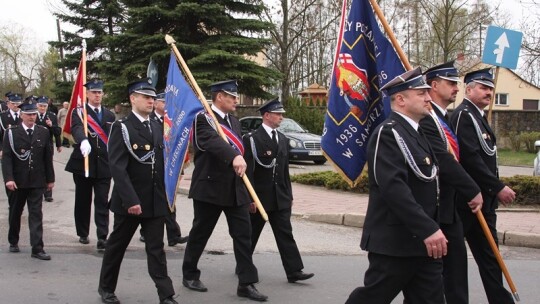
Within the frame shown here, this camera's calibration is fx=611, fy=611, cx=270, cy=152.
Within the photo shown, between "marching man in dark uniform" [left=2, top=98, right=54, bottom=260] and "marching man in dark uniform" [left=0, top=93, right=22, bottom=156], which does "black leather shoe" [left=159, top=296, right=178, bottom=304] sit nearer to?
"marching man in dark uniform" [left=2, top=98, right=54, bottom=260]

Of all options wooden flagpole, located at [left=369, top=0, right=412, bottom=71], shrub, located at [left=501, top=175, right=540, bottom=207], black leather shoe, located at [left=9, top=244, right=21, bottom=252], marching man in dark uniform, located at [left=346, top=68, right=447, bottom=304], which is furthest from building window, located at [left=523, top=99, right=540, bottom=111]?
marching man in dark uniform, located at [left=346, top=68, right=447, bottom=304]

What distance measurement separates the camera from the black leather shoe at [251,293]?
19.2 feet

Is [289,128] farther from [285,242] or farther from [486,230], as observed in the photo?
[486,230]

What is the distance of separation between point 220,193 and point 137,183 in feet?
2.71

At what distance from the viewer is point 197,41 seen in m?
22.2

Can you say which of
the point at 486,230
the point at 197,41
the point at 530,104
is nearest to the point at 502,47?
the point at 486,230

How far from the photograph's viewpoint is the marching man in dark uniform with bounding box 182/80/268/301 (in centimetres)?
591

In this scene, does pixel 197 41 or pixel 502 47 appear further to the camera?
pixel 197 41

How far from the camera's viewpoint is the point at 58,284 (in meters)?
6.34

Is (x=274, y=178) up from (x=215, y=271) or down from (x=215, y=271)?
up

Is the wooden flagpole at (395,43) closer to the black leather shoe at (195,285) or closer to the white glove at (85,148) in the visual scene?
the black leather shoe at (195,285)

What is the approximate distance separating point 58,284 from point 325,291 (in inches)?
109

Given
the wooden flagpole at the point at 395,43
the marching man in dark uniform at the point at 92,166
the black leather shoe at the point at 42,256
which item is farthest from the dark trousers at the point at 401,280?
the marching man in dark uniform at the point at 92,166

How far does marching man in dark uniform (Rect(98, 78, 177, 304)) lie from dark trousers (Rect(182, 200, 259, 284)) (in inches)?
20.1
